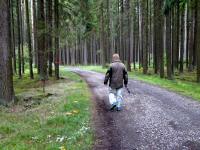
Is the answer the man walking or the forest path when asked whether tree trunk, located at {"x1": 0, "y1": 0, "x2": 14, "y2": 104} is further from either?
the man walking

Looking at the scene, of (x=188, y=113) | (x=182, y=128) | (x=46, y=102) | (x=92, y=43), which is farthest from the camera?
(x=92, y=43)

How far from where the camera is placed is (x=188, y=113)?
1270 cm

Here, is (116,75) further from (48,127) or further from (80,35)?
(80,35)

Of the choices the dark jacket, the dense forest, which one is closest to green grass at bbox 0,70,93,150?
the dark jacket

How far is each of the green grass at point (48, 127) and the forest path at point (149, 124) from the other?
44cm

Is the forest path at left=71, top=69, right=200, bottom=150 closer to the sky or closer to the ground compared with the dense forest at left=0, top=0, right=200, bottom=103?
closer to the ground

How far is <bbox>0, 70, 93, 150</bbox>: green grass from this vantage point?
8.67 meters

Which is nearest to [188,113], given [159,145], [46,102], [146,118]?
[146,118]

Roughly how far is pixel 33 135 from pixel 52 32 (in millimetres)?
14379

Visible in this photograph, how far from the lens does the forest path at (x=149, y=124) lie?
884 centimetres

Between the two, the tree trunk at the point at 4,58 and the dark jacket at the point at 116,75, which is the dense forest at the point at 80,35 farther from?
the dark jacket at the point at 116,75

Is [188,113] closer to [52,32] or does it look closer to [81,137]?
[81,137]

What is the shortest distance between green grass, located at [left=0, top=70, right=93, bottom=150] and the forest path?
0.44 m

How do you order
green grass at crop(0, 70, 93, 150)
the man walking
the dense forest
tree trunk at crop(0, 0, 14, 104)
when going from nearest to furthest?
green grass at crop(0, 70, 93, 150)
the man walking
tree trunk at crop(0, 0, 14, 104)
the dense forest
